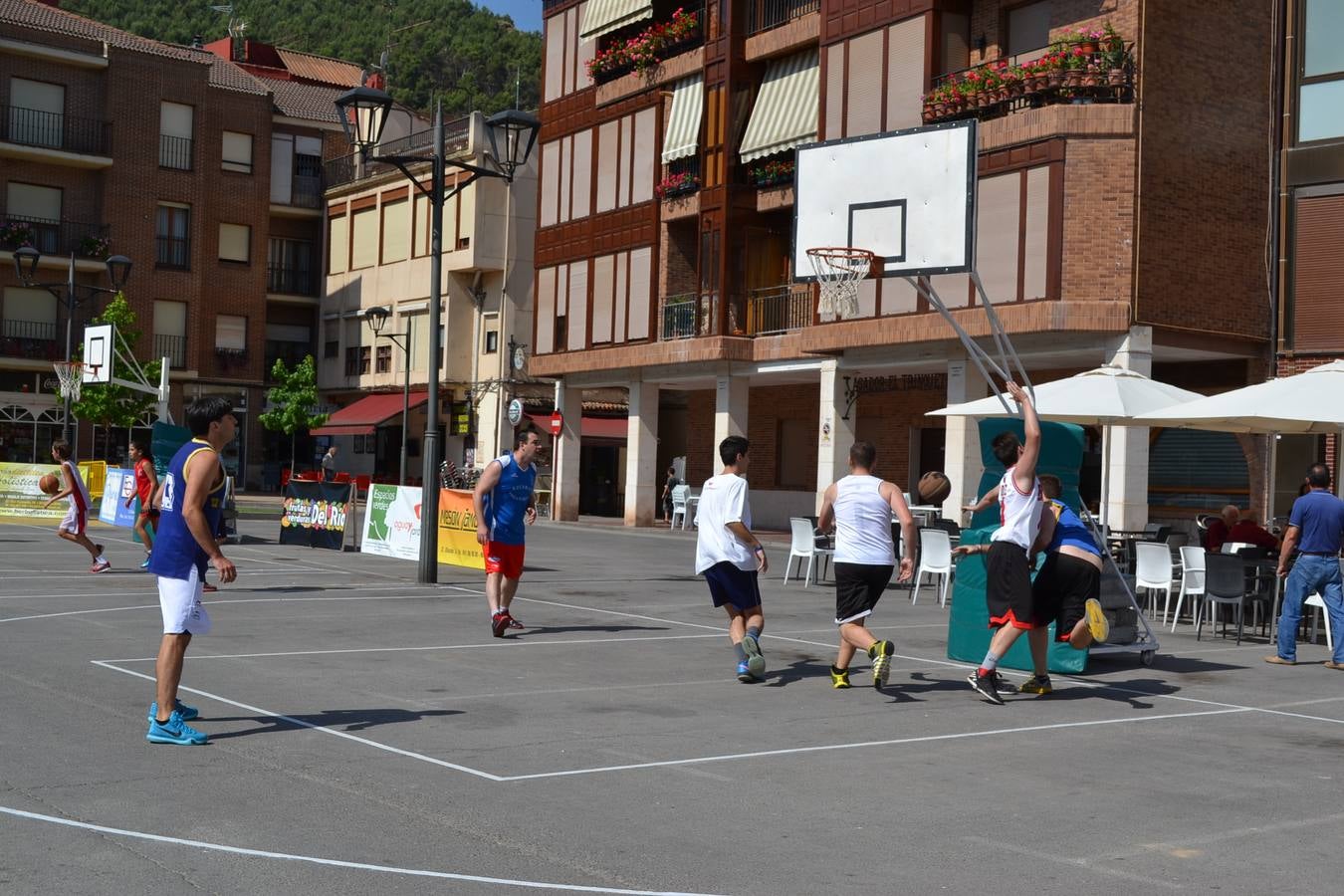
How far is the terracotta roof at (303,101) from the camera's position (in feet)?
199

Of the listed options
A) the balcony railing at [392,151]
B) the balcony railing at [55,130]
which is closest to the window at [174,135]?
the balcony railing at [55,130]

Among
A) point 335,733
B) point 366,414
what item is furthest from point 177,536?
point 366,414

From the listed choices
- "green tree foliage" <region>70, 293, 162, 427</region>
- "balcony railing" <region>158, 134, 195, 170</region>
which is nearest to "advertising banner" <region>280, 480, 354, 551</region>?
"green tree foliage" <region>70, 293, 162, 427</region>

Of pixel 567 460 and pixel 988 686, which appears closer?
pixel 988 686

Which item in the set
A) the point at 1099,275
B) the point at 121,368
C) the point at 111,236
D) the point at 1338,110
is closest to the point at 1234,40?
the point at 1338,110

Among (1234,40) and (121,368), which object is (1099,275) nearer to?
(1234,40)

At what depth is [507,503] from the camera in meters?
14.1

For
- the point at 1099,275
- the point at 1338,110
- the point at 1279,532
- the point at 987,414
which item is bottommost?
the point at 1279,532

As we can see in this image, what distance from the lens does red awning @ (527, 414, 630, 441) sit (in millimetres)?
48031

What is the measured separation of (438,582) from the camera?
19.8 metres

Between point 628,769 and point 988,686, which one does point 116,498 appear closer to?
point 988,686

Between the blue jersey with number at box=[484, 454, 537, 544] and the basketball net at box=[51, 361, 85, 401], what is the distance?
24.7m

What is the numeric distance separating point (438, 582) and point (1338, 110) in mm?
17466

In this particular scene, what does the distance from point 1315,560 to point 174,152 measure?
4942 cm
